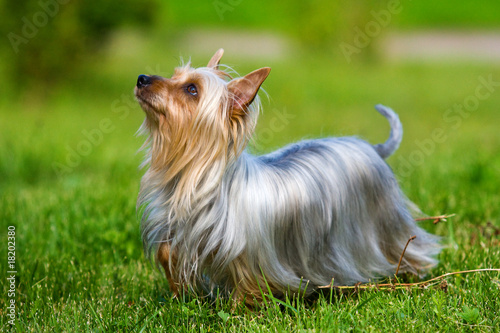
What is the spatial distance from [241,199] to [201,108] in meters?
0.58

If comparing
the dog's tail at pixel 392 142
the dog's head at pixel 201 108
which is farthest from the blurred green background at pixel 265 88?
the dog's tail at pixel 392 142

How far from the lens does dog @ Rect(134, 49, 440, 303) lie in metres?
3.37

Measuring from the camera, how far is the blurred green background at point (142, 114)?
4.63 meters

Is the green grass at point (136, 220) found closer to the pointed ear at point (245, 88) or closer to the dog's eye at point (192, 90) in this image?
the pointed ear at point (245, 88)

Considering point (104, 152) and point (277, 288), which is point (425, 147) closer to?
point (104, 152)

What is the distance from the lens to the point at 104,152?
852 cm

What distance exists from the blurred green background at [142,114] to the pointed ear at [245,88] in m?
0.30

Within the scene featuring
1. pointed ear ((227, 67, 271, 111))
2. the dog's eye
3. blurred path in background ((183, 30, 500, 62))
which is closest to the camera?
pointed ear ((227, 67, 271, 111))

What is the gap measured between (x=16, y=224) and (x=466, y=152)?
5892 millimetres

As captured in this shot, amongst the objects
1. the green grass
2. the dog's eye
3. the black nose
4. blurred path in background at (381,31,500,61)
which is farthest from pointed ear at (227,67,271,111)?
blurred path in background at (381,31,500,61)

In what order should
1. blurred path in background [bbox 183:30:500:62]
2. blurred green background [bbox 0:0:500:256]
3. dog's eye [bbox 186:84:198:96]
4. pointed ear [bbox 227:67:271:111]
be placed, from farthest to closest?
blurred path in background [bbox 183:30:500:62], blurred green background [bbox 0:0:500:256], dog's eye [bbox 186:84:198:96], pointed ear [bbox 227:67:271:111]
